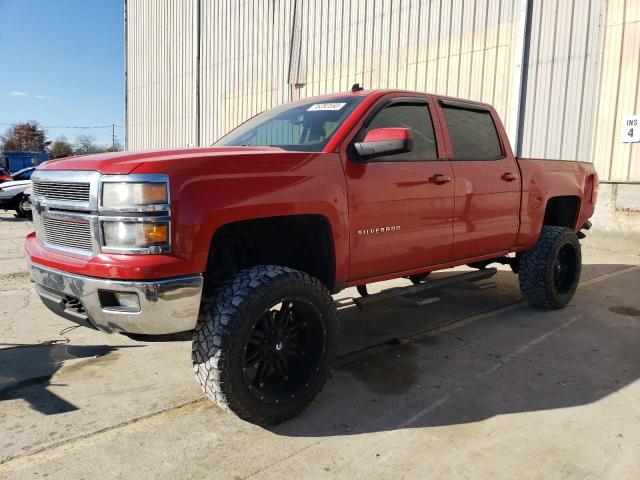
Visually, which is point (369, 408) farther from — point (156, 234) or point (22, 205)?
point (22, 205)

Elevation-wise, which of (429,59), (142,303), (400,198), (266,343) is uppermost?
(429,59)

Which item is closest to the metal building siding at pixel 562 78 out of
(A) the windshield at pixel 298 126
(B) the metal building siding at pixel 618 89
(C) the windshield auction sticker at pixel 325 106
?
(B) the metal building siding at pixel 618 89

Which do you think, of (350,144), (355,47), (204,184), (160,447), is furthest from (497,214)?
(355,47)

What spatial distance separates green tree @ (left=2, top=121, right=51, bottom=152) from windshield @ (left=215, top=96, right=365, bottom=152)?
82997 millimetres

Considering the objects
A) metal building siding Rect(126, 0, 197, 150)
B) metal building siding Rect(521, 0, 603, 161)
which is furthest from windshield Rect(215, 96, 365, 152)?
metal building siding Rect(126, 0, 197, 150)

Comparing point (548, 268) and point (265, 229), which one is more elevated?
point (265, 229)

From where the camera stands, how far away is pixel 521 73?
10.6m

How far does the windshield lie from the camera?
346 centimetres

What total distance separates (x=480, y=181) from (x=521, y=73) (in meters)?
7.49

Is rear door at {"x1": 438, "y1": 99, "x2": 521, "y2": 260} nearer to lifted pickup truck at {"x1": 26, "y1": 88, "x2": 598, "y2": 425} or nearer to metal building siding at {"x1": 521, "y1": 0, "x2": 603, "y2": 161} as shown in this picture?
lifted pickup truck at {"x1": 26, "y1": 88, "x2": 598, "y2": 425}

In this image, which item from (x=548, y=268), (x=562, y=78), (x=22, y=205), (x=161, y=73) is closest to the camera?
(x=548, y=268)

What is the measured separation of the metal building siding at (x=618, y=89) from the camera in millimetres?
9211

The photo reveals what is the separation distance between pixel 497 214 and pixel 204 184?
2.89 m

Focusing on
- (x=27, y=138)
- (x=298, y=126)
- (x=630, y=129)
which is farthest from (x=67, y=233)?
(x=27, y=138)
